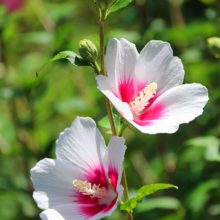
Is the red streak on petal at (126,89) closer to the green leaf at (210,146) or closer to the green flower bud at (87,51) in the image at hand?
the green flower bud at (87,51)

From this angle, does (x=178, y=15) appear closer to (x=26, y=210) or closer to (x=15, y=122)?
(x=15, y=122)

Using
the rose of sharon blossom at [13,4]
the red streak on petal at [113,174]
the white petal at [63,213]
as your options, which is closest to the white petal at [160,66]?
the red streak on petal at [113,174]

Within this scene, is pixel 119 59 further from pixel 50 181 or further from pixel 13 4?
pixel 13 4

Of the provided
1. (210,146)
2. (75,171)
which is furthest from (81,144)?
(210,146)

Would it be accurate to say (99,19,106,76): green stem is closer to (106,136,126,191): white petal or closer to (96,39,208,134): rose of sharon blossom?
(96,39,208,134): rose of sharon blossom

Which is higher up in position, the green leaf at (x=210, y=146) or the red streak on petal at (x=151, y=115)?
the red streak on petal at (x=151, y=115)

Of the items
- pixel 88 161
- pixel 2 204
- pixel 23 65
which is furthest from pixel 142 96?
pixel 2 204
